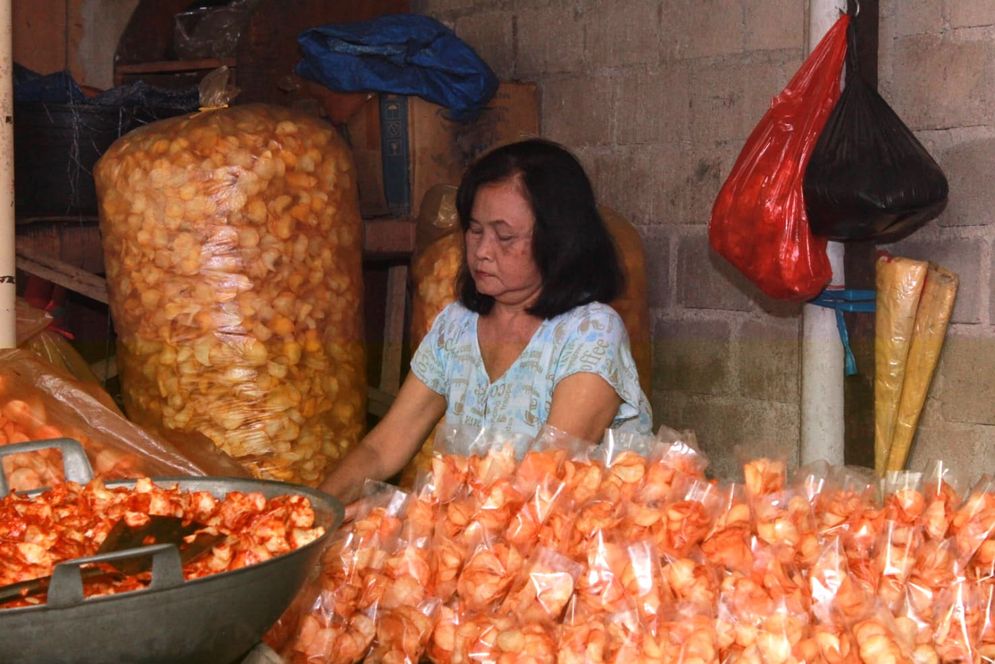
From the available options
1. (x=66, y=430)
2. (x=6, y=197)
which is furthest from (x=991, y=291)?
(x=6, y=197)

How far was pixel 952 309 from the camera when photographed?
2.89 meters

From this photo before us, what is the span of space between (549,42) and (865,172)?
4.86 ft

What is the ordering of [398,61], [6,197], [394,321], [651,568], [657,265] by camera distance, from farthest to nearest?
[394,321]
[398,61]
[657,265]
[6,197]
[651,568]

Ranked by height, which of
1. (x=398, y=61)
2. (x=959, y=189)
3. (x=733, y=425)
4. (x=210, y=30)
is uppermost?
(x=210, y=30)

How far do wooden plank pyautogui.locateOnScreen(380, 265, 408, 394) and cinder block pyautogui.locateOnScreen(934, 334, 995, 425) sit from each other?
173 cm

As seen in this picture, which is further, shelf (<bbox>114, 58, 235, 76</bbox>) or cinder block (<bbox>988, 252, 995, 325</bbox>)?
shelf (<bbox>114, 58, 235, 76</bbox>)

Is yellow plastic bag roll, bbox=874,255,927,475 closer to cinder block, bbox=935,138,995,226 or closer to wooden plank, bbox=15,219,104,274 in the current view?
cinder block, bbox=935,138,995,226

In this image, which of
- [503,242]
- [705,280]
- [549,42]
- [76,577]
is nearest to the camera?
[76,577]

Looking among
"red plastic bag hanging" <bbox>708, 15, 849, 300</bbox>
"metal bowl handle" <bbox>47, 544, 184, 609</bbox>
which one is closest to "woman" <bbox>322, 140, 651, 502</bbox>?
"red plastic bag hanging" <bbox>708, 15, 849, 300</bbox>

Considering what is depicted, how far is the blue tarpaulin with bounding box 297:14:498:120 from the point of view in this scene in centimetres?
368

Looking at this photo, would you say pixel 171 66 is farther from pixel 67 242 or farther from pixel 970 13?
pixel 970 13

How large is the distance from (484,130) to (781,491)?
2471 mm

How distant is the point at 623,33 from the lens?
3676 millimetres

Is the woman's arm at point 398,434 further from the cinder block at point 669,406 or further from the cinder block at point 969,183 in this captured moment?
the cinder block at point 969,183
